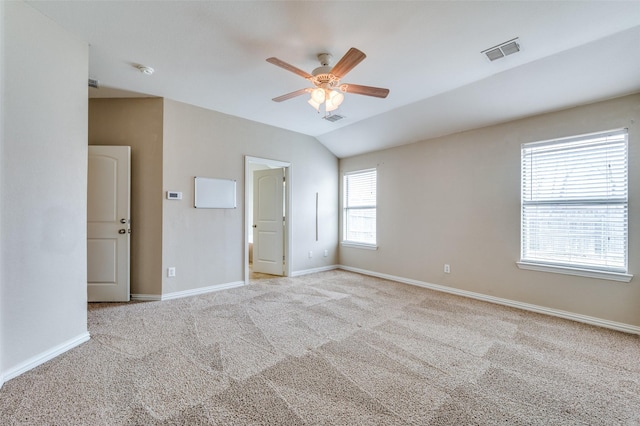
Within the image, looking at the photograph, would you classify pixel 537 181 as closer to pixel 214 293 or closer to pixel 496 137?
pixel 496 137

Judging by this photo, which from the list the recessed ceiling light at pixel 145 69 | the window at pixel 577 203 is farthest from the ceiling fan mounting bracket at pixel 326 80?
the window at pixel 577 203

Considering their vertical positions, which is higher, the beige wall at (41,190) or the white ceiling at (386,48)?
the white ceiling at (386,48)

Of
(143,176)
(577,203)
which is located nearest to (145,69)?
(143,176)

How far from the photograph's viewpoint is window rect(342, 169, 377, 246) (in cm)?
542

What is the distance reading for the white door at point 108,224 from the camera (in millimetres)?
3520

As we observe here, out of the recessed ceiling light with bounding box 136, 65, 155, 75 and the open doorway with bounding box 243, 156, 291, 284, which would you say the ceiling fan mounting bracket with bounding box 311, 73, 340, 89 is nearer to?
the recessed ceiling light with bounding box 136, 65, 155, 75

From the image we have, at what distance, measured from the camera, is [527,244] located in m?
3.52

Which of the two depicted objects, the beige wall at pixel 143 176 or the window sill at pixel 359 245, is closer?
the beige wall at pixel 143 176

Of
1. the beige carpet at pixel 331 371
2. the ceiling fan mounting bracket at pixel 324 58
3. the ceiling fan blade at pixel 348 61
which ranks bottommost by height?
the beige carpet at pixel 331 371

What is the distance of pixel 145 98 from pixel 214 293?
9.36 feet

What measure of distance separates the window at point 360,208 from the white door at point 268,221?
1470 mm

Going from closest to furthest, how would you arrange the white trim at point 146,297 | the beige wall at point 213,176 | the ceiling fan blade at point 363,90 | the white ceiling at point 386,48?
1. the white ceiling at point 386,48
2. the ceiling fan blade at point 363,90
3. the white trim at point 146,297
4. the beige wall at point 213,176

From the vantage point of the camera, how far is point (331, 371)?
2.07 metres

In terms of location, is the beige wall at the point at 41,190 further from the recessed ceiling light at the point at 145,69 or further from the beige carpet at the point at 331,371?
the recessed ceiling light at the point at 145,69
